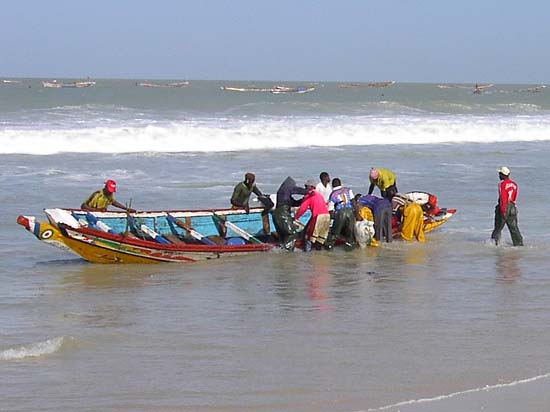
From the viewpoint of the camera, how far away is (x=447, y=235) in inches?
603

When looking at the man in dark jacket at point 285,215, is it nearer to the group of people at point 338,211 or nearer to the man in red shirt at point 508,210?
the group of people at point 338,211

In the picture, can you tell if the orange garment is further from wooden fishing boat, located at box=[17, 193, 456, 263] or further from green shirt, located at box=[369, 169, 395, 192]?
green shirt, located at box=[369, 169, 395, 192]

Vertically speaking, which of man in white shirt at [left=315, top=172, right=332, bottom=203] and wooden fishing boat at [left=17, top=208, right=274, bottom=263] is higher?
man in white shirt at [left=315, top=172, right=332, bottom=203]

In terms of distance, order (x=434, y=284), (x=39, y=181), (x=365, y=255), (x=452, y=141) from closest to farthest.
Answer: (x=434, y=284) < (x=365, y=255) < (x=39, y=181) < (x=452, y=141)

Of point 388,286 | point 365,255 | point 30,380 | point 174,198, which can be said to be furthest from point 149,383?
point 174,198

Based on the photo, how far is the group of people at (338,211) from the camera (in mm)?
13820

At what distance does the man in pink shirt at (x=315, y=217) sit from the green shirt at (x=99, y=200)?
8.43 feet

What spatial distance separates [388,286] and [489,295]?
3.89 ft

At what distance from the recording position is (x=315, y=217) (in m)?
13.8

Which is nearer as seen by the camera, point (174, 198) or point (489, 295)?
point (489, 295)

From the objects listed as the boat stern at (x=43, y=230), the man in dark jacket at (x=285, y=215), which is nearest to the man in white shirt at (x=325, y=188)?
the man in dark jacket at (x=285, y=215)

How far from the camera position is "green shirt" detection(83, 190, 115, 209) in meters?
13.4

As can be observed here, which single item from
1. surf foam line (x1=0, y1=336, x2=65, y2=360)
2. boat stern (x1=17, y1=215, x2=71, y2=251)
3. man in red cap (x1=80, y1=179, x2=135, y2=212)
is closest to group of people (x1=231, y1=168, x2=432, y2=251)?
man in red cap (x1=80, y1=179, x2=135, y2=212)

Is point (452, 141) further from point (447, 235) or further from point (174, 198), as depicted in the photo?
point (447, 235)
